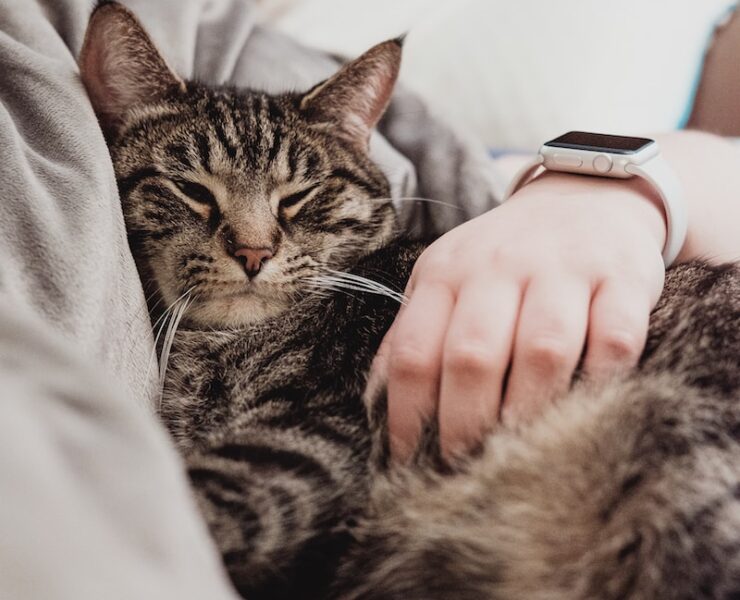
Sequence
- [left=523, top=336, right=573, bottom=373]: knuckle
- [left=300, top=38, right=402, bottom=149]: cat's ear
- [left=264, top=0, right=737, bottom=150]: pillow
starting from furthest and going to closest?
[left=264, top=0, right=737, bottom=150]: pillow, [left=300, top=38, right=402, bottom=149]: cat's ear, [left=523, top=336, right=573, bottom=373]: knuckle

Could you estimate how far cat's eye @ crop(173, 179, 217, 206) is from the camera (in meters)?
1.00

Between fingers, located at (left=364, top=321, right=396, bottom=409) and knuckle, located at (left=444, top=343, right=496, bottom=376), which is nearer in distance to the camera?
knuckle, located at (left=444, top=343, right=496, bottom=376)

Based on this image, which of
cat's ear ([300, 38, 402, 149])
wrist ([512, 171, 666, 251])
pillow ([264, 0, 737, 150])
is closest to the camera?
wrist ([512, 171, 666, 251])

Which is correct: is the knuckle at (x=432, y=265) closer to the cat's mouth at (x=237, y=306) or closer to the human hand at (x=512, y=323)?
the human hand at (x=512, y=323)

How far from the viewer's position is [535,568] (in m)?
0.61

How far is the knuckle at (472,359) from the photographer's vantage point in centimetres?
67

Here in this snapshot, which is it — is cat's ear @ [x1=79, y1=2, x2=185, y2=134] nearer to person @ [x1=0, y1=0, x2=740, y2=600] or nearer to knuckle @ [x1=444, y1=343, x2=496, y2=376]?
person @ [x1=0, y1=0, x2=740, y2=600]

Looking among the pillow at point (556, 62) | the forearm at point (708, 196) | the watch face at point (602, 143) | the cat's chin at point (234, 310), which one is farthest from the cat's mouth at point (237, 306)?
the pillow at point (556, 62)

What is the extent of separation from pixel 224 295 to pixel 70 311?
12.9 inches

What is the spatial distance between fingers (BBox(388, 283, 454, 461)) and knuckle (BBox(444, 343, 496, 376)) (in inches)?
1.5

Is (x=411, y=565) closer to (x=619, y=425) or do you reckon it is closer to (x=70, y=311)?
(x=619, y=425)

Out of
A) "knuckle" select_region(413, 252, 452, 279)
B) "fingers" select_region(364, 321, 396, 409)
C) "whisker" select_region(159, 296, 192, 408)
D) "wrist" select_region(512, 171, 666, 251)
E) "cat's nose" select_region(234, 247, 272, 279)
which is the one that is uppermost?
"wrist" select_region(512, 171, 666, 251)

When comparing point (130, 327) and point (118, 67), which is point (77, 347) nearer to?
point (130, 327)

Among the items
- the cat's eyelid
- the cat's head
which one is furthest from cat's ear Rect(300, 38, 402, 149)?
the cat's eyelid
